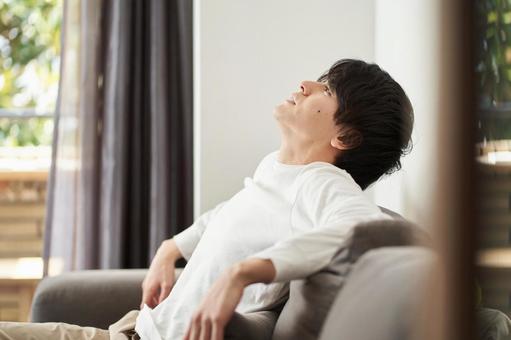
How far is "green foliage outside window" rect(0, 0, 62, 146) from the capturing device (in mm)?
3863

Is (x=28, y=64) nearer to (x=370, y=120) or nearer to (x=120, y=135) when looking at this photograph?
(x=120, y=135)

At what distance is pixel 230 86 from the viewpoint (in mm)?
2533

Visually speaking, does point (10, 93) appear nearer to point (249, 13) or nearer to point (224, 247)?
point (249, 13)

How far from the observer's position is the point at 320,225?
130cm

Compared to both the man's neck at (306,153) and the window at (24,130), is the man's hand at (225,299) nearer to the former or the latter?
the man's neck at (306,153)

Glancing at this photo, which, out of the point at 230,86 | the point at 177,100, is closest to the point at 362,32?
the point at 230,86

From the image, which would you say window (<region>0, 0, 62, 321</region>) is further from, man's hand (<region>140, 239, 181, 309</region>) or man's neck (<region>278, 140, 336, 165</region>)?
man's neck (<region>278, 140, 336, 165</region>)

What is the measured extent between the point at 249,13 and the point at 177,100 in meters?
0.53

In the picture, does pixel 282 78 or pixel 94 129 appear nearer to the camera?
pixel 282 78

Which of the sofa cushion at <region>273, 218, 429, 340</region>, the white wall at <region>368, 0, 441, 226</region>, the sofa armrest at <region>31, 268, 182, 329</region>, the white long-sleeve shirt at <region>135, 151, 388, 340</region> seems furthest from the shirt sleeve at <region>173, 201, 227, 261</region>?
the sofa cushion at <region>273, 218, 429, 340</region>

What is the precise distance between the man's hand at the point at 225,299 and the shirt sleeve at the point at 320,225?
2 centimetres

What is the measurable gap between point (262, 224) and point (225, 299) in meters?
0.40

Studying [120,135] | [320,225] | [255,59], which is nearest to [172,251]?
[320,225]

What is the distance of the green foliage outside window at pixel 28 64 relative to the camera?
386 cm
